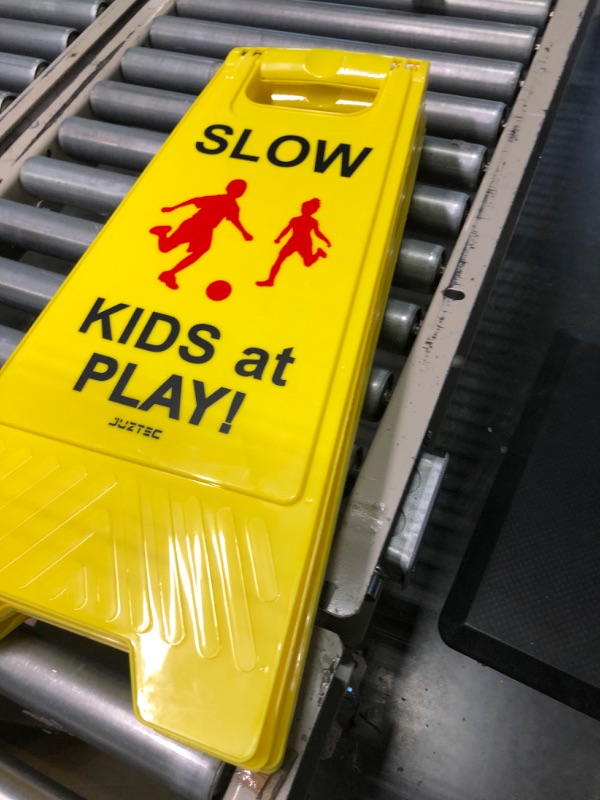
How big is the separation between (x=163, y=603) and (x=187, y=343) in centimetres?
27

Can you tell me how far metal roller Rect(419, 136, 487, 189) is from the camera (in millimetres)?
843

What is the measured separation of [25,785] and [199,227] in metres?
0.63

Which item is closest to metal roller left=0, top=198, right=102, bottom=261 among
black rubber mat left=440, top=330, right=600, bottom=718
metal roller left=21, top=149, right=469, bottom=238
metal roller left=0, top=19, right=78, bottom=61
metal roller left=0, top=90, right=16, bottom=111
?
metal roller left=21, top=149, right=469, bottom=238

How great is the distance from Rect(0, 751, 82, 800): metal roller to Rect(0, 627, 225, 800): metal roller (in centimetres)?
6

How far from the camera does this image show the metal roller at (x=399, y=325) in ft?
2.45

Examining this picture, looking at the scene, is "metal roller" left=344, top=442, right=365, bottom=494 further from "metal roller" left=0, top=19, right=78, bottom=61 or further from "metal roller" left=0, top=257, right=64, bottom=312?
A: "metal roller" left=0, top=19, right=78, bottom=61

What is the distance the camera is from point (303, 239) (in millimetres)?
692

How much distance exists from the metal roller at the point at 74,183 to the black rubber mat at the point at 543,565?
0.80m

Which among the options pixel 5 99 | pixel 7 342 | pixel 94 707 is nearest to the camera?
pixel 94 707

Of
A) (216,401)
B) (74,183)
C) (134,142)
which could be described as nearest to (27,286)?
(74,183)

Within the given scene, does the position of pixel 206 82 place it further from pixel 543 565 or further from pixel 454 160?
pixel 543 565

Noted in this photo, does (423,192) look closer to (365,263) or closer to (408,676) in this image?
(365,263)

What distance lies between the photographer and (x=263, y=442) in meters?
0.58

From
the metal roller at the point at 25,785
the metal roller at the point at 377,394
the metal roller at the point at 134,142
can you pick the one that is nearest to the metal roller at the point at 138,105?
the metal roller at the point at 134,142
